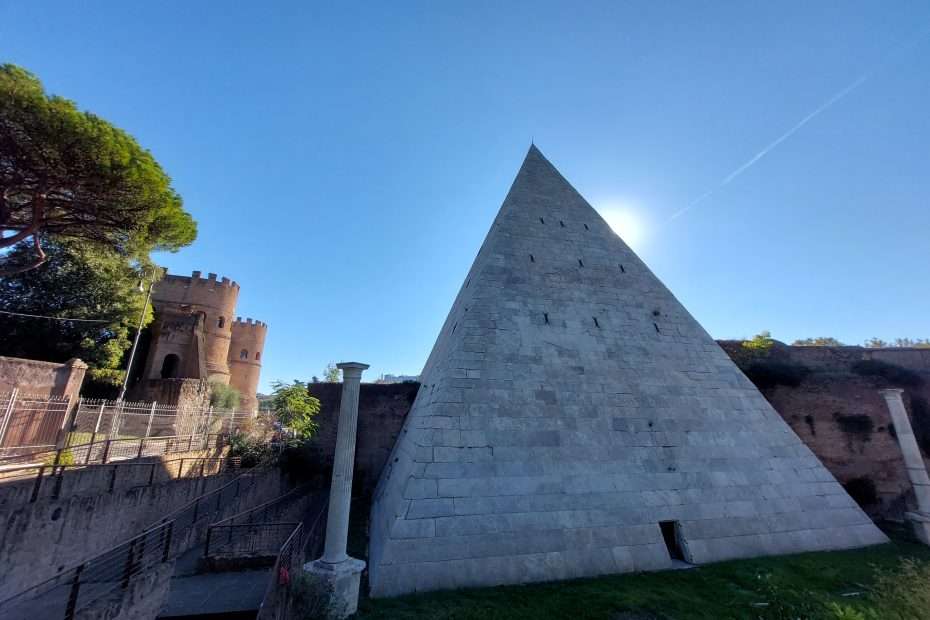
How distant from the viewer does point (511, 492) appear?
21.9 feet

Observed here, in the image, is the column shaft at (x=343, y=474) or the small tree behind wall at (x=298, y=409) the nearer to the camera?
the column shaft at (x=343, y=474)

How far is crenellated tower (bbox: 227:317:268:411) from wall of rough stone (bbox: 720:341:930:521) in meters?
38.1

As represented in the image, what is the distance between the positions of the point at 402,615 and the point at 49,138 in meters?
15.4

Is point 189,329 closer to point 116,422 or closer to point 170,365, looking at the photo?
point 170,365

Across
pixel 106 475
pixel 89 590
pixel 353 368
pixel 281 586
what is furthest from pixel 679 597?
pixel 106 475

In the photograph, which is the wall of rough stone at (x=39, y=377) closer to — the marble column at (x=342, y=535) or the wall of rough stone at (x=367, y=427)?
the wall of rough stone at (x=367, y=427)

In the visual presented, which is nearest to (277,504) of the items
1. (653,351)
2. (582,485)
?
(582,485)

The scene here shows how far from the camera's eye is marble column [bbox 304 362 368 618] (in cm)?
511

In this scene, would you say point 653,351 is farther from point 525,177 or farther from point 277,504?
point 277,504

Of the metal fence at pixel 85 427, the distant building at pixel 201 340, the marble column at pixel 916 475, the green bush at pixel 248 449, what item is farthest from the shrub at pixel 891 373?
the distant building at pixel 201 340

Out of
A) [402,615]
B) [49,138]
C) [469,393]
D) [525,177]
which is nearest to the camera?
[402,615]

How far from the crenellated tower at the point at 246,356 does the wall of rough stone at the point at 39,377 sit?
22889 mm

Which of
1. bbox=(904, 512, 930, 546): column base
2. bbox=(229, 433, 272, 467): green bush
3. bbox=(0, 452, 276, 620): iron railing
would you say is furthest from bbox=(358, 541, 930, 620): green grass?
bbox=(229, 433, 272, 467): green bush

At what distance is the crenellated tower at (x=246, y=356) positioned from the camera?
3441 cm
